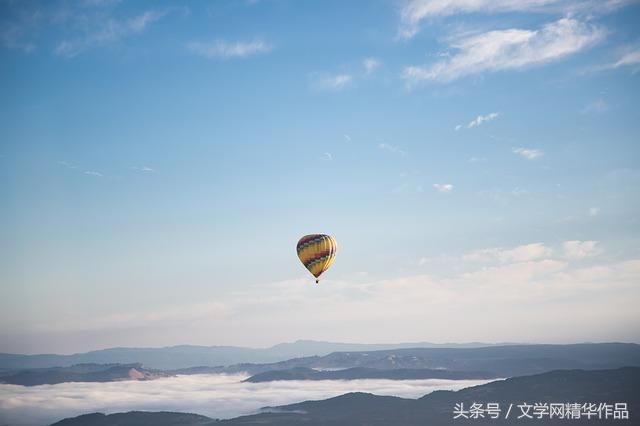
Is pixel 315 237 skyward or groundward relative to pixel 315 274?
skyward
